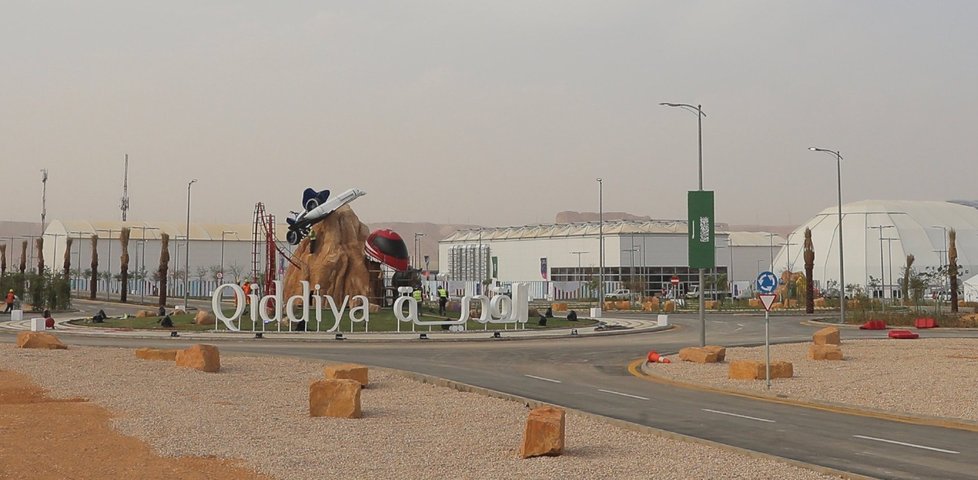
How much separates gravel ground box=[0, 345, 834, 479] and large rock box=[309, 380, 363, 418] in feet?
1.23

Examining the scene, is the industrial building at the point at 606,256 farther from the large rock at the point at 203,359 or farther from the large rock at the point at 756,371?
the large rock at the point at 756,371

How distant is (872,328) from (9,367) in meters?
43.8

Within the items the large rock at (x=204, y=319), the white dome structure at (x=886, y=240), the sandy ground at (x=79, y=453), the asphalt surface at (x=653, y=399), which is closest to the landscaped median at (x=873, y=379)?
the asphalt surface at (x=653, y=399)

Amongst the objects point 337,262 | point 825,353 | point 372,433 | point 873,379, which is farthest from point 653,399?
point 337,262

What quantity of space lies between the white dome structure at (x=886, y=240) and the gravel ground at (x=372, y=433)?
119 meters

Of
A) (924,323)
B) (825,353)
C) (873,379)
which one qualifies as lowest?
(873,379)

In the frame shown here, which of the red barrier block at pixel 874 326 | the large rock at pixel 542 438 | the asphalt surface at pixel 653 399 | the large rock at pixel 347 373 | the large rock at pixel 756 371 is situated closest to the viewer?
the large rock at pixel 542 438

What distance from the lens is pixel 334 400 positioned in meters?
18.4

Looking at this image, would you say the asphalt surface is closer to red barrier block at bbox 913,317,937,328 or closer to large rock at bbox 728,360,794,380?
large rock at bbox 728,360,794,380

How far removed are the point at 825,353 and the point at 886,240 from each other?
116245 millimetres

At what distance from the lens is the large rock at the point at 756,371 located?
26.0m

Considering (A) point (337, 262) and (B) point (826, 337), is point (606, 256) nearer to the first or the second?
(A) point (337, 262)

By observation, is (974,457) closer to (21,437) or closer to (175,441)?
(175,441)

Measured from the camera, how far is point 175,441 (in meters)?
15.3
